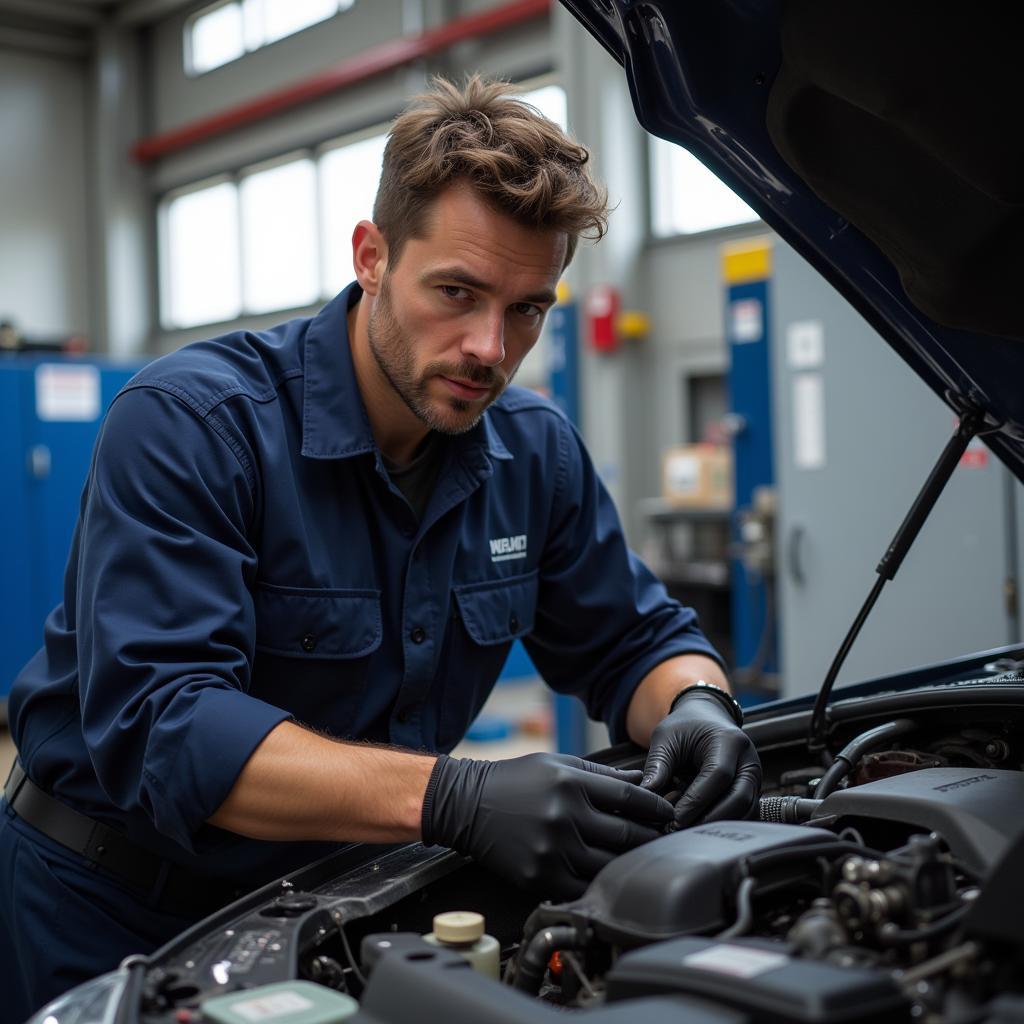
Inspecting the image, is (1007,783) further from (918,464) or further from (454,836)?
(918,464)

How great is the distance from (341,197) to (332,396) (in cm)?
642

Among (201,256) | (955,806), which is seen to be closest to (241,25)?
A: (201,256)

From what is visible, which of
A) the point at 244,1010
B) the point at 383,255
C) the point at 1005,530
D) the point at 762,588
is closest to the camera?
the point at 244,1010

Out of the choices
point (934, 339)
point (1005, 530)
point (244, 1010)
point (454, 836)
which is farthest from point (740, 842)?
point (1005, 530)

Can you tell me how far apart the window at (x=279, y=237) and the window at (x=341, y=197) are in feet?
0.42

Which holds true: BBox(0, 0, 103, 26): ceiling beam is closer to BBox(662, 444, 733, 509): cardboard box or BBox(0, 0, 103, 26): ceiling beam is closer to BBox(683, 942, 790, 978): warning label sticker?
BBox(662, 444, 733, 509): cardboard box

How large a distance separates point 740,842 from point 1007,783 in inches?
11.9

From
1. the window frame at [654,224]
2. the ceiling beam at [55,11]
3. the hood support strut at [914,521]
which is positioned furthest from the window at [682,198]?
the ceiling beam at [55,11]

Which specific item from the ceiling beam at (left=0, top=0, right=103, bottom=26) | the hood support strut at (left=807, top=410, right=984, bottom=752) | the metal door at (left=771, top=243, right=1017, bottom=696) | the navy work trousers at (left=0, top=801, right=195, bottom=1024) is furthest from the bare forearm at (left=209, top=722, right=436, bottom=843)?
the ceiling beam at (left=0, top=0, right=103, bottom=26)

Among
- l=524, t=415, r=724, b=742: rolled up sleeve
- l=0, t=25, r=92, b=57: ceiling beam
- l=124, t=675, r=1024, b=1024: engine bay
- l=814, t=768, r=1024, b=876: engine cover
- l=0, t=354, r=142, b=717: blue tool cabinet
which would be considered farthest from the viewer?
l=0, t=25, r=92, b=57: ceiling beam

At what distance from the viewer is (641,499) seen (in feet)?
19.3

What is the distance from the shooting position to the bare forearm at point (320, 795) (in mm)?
1101

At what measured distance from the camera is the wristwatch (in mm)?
1463

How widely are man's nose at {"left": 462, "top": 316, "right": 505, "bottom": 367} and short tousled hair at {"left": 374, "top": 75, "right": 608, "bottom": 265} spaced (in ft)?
0.41
